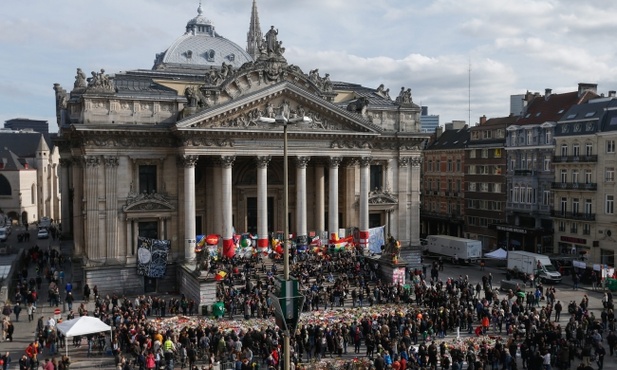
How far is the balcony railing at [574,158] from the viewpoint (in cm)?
5756

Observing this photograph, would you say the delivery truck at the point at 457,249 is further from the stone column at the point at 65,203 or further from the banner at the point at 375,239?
the stone column at the point at 65,203

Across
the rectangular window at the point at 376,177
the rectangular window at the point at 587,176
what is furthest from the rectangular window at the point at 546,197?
the rectangular window at the point at 376,177

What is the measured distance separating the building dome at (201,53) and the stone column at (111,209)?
63.8 ft

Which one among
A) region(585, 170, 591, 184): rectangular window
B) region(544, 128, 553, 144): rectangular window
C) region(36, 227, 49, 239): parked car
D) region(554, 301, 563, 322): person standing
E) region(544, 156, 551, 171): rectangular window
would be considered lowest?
region(554, 301, 563, 322): person standing

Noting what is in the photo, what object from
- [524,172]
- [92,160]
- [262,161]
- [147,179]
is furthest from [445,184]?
[92,160]

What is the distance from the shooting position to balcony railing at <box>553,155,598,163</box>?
57562 mm

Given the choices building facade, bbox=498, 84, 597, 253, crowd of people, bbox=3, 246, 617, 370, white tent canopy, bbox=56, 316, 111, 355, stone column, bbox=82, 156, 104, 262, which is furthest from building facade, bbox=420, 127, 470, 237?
white tent canopy, bbox=56, 316, 111, 355

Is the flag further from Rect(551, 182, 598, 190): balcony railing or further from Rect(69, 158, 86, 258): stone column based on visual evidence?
Rect(551, 182, 598, 190): balcony railing

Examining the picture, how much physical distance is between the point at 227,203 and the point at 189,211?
3111 mm

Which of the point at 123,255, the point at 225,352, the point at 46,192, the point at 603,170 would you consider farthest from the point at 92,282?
the point at 46,192

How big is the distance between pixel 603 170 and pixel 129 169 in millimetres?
43334

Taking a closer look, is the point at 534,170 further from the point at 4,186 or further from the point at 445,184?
the point at 4,186

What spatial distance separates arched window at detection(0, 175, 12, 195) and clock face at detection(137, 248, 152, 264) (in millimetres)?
72098

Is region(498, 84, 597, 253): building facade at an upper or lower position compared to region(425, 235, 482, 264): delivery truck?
upper
